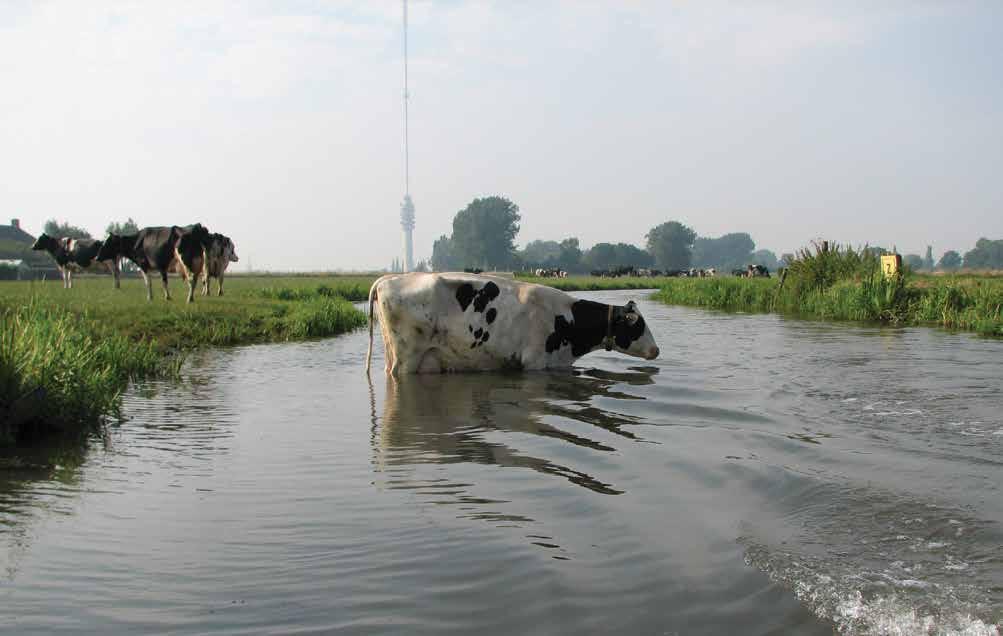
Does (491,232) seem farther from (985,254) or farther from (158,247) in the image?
(158,247)

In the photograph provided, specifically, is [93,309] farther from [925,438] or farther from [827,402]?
[925,438]

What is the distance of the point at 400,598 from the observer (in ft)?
11.4

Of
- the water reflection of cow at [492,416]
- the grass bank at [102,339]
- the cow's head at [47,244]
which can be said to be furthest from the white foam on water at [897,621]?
the cow's head at [47,244]

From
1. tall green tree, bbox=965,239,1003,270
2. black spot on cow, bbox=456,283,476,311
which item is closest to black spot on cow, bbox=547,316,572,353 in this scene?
black spot on cow, bbox=456,283,476,311

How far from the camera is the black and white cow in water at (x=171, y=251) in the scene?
2130 centimetres

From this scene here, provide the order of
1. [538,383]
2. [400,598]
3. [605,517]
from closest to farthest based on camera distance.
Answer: [400,598] < [605,517] < [538,383]

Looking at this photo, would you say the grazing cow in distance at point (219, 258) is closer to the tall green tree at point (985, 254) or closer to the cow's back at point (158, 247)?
the cow's back at point (158, 247)

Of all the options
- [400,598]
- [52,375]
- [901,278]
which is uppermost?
[901,278]

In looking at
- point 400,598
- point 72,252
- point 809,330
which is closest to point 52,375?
point 400,598

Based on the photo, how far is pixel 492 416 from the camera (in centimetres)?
816

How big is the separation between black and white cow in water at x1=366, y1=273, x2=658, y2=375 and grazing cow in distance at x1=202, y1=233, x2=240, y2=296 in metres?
14.9

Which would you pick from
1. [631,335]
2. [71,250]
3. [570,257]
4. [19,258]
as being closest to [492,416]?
[631,335]

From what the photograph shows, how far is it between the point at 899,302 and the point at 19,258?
70851 mm

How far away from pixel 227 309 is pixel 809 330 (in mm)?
13621
